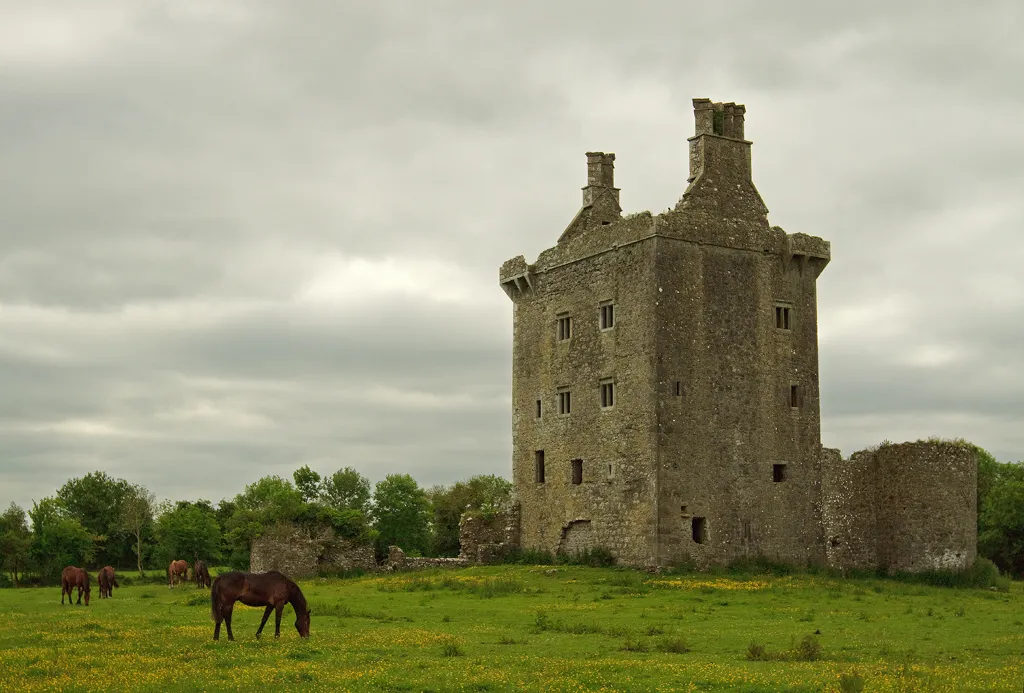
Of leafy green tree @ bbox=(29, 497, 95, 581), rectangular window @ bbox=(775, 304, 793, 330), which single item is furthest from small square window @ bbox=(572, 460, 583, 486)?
leafy green tree @ bbox=(29, 497, 95, 581)

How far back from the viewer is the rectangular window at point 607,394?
46.0m

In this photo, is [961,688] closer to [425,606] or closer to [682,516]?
[425,606]

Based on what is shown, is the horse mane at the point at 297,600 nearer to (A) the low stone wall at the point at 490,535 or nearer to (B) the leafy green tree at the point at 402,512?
(A) the low stone wall at the point at 490,535

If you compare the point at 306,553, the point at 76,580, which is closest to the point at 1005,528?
the point at 306,553

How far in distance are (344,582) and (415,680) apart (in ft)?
86.6

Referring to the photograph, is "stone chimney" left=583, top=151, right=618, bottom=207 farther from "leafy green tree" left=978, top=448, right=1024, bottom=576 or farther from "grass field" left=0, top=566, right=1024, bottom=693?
"leafy green tree" left=978, top=448, right=1024, bottom=576

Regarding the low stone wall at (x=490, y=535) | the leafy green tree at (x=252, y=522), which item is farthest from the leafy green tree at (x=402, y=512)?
the low stone wall at (x=490, y=535)

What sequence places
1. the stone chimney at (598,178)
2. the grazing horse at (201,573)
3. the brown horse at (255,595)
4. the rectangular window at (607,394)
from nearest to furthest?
the brown horse at (255,595), the grazing horse at (201,573), the rectangular window at (607,394), the stone chimney at (598,178)

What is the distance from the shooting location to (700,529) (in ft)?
145

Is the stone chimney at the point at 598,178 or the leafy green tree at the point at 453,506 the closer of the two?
the stone chimney at the point at 598,178

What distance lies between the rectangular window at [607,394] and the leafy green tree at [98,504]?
44545 mm

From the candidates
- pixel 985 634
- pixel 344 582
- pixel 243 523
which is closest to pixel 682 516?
pixel 344 582

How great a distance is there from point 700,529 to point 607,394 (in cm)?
599

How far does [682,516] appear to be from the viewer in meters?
43.6
